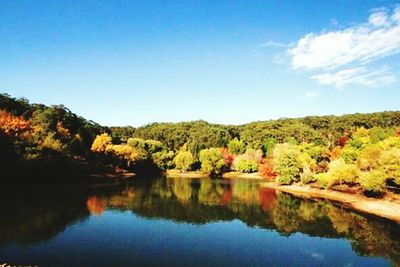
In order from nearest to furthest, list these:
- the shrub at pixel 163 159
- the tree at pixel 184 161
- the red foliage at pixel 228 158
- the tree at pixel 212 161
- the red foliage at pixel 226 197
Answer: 1. the red foliage at pixel 226 197
2. the tree at pixel 212 161
3. the tree at pixel 184 161
4. the shrub at pixel 163 159
5. the red foliage at pixel 228 158

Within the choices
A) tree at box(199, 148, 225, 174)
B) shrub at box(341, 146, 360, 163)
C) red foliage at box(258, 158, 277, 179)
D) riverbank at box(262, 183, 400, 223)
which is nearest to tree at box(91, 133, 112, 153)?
tree at box(199, 148, 225, 174)

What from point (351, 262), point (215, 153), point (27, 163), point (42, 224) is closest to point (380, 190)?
point (351, 262)

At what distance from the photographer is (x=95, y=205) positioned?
5281 cm

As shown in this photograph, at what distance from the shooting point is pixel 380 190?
60.9 meters

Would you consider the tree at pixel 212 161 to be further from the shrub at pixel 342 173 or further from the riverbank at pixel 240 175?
the shrub at pixel 342 173

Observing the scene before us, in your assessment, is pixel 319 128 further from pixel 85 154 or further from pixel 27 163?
pixel 27 163

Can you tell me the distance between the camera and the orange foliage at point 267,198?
60169 mm

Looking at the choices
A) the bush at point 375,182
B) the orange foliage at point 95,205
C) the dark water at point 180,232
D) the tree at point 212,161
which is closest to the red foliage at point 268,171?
the tree at point 212,161

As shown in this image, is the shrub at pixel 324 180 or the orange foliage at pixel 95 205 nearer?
the orange foliage at pixel 95 205

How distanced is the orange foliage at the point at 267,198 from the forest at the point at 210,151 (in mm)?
10341

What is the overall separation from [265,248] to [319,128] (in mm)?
151751

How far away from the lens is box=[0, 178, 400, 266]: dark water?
30.2 m

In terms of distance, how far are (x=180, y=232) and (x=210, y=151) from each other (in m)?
88.4

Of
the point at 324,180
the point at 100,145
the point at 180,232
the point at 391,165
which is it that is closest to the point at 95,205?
the point at 180,232
